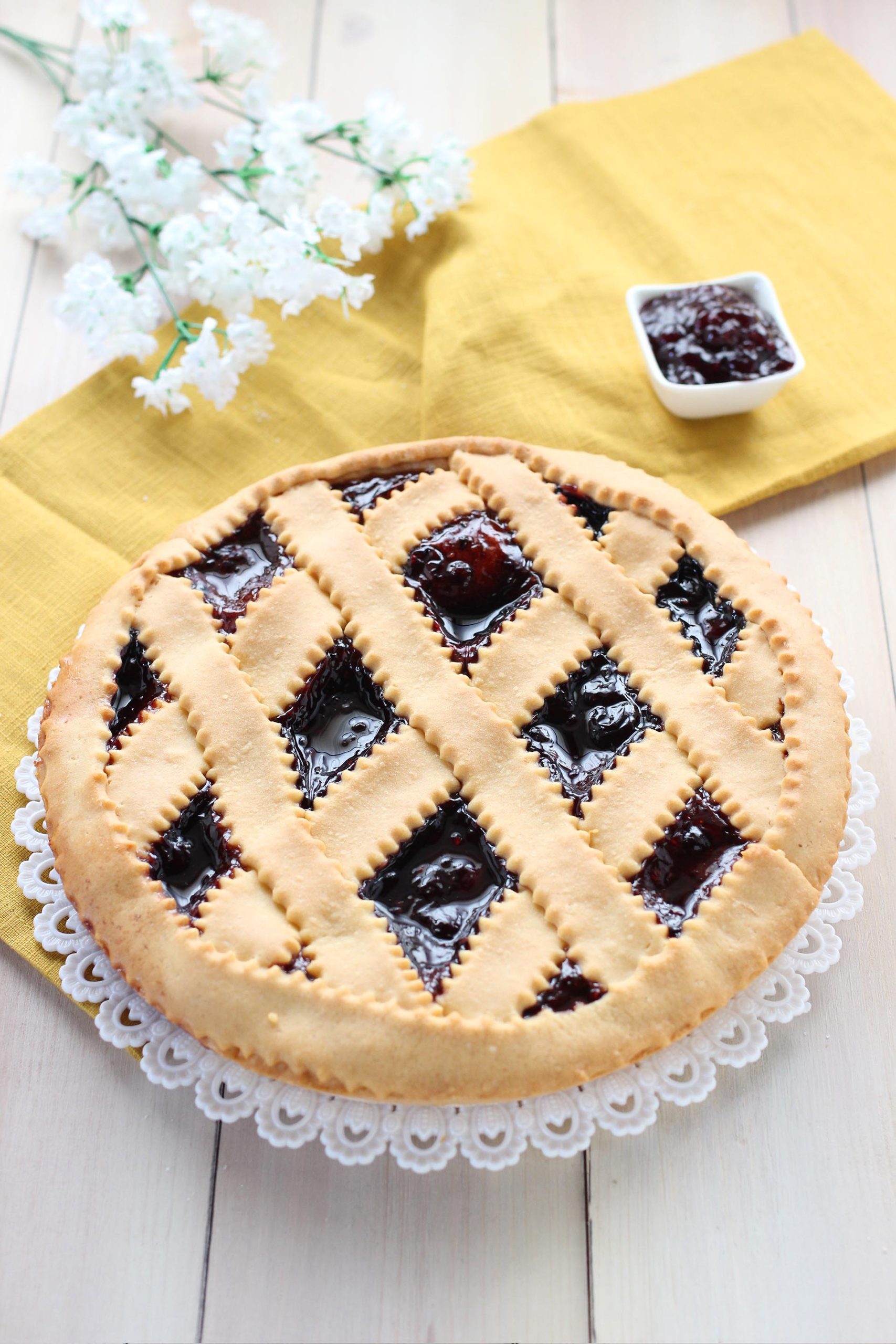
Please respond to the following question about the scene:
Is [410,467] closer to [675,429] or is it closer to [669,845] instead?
[675,429]

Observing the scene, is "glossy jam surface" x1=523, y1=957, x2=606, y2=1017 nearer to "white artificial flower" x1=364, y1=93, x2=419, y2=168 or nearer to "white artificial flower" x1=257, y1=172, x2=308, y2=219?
"white artificial flower" x1=257, y1=172, x2=308, y2=219

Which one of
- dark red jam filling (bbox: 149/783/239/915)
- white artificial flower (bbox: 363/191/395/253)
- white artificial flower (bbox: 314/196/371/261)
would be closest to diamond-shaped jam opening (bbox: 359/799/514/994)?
dark red jam filling (bbox: 149/783/239/915)

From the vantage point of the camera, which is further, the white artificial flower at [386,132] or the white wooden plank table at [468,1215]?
the white artificial flower at [386,132]

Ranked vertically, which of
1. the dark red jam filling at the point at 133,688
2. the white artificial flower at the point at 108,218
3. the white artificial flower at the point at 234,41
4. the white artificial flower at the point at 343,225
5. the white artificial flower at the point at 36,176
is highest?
the white artificial flower at the point at 234,41

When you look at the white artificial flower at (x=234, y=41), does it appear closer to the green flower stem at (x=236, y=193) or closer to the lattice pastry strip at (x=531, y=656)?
the green flower stem at (x=236, y=193)

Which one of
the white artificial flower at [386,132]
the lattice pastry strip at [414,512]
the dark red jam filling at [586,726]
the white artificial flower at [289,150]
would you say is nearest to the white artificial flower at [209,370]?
the white artificial flower at [289,150]

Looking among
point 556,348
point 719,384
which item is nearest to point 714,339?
point 719,384

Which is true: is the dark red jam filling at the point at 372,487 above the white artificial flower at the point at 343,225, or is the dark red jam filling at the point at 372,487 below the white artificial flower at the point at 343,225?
below

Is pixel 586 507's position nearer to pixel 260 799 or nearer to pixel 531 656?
pixel 531 656
